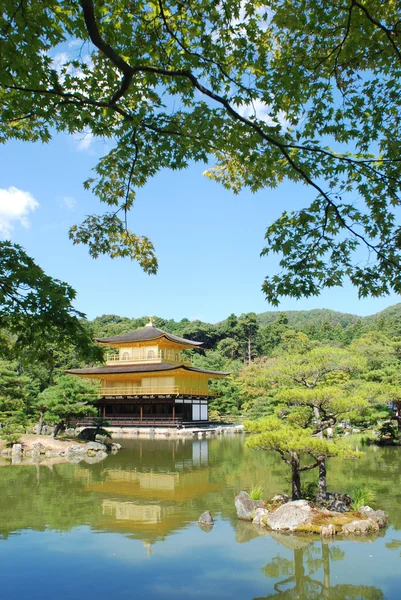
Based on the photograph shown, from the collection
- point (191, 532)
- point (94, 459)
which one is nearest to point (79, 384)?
point (94, 459)

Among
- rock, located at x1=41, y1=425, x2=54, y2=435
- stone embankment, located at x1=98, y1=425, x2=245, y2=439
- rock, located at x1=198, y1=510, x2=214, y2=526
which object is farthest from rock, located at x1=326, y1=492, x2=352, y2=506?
rock, located at x1=41, y1=425, x2=54, y2=435

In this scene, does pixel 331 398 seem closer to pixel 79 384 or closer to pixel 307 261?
pixel 307 261

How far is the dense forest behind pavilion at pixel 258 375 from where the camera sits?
8086 millimetres

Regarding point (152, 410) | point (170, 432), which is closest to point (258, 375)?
point (170, 432)

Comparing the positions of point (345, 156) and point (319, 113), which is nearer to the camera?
point (345, 156)

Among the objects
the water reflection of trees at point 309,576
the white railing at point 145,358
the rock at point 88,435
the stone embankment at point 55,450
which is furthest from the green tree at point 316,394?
the white railing at point 145,358

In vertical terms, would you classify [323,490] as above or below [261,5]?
below

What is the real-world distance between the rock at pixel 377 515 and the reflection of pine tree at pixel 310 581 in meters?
1.12

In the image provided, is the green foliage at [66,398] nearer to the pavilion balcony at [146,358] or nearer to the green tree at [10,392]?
the green tree at [10,392]

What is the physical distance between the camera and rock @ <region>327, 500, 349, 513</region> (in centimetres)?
691

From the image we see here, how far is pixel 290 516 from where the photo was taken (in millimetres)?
6461

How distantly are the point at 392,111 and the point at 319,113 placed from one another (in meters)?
0.69

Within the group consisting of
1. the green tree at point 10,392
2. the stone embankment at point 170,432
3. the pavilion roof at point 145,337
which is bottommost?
the stone embankment at point 170,432

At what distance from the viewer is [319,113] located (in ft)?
14.1
